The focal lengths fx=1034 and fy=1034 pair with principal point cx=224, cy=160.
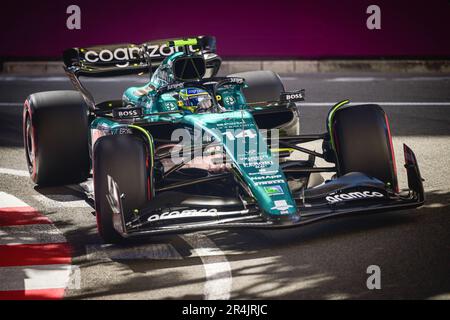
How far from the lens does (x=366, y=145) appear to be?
8578 millimetres

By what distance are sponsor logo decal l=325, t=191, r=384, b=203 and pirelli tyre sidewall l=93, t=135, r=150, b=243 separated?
144 cm

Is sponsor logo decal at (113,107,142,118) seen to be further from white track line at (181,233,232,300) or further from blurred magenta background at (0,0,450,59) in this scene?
blurred magenta background at (0,0,450,59)

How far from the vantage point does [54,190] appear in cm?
1010

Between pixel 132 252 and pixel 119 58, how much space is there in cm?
304

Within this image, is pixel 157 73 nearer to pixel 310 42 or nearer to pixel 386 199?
pixel 386 199

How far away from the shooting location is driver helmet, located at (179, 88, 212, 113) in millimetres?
9094

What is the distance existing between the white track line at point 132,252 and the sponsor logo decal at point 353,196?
126 centimetres

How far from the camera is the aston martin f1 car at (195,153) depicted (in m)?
7.84

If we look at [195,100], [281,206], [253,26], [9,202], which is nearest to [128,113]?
[195,100]

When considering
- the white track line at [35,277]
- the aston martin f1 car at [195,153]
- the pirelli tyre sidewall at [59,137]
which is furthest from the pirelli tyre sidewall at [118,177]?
the pirelli tyre sidewall at [59,137]

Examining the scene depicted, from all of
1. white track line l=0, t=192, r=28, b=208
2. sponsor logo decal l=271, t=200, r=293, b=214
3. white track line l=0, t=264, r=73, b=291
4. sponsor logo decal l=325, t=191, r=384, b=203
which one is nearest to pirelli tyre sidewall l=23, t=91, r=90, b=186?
white track line l=0, t=192, r=28, b=208

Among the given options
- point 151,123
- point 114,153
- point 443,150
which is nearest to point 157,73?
point 151,123

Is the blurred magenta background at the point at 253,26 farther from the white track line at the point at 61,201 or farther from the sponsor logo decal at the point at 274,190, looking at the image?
the sponsor logo decal at the point at 274,190
